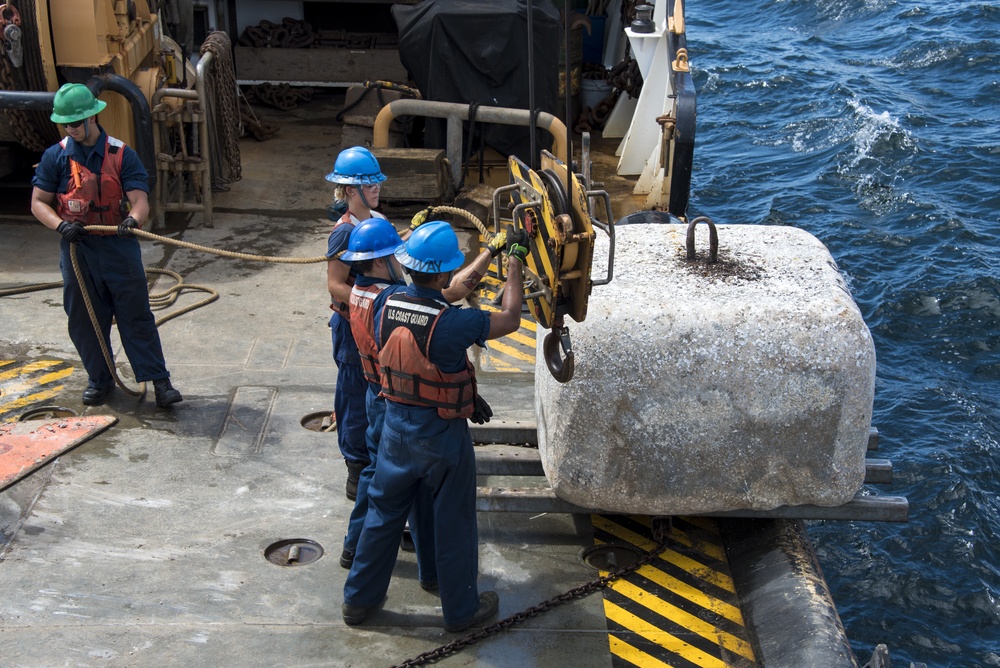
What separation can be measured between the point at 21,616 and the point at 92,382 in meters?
2.04

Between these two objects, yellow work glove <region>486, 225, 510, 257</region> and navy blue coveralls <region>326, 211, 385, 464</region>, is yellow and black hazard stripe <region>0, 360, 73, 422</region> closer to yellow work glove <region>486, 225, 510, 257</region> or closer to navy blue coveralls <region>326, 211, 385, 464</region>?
navy blue coveralls <region>326, 211, 385, 464</region>

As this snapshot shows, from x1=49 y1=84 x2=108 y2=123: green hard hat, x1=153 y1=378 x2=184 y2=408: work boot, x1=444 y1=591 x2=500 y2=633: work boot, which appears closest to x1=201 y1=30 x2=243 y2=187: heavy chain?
x1=49 y1=84 x2=108 y2=123: green hard hat

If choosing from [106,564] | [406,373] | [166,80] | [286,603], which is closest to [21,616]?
[106,564]

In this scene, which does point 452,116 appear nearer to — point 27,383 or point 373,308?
point 27,383

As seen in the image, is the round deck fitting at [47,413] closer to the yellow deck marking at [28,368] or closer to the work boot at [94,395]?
the work boot at [94,395]

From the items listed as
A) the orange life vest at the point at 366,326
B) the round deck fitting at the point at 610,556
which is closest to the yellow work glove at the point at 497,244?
the orange life vest at the point at 366,326

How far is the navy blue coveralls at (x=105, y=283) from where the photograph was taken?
5.93m

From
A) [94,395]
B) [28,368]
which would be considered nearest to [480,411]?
[94,395]

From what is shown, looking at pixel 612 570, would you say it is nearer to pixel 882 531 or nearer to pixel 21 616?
pixel 21 616

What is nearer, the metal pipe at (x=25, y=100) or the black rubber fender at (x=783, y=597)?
the black rubber fender at (x=783, y=597)

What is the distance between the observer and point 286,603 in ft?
15.4

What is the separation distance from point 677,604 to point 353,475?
177 cm

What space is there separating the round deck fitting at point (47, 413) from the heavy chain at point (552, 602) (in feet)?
9.76

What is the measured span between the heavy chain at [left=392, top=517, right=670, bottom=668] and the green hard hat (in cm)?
346
